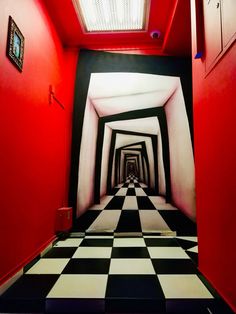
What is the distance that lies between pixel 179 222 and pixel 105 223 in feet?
3.99

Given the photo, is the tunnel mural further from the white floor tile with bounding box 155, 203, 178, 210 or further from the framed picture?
the framed picture

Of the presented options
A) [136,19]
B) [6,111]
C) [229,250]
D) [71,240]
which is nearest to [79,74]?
[136,19]

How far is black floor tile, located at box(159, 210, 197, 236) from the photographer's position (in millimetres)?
3178

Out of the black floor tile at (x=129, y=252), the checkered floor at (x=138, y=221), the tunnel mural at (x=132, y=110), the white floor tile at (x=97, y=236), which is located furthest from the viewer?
the tunnel mural at (x=132, y=110)

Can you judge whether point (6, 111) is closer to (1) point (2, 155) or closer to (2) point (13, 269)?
(1) point (2, 155)

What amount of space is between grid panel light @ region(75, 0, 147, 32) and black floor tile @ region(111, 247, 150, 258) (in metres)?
3.09

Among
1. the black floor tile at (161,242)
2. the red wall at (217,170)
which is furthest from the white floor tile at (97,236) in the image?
the red wall at (217,170)

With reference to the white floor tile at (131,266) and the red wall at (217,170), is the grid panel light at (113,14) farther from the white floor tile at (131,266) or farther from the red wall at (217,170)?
the white floor tile at (131,266)

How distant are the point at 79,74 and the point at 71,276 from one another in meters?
2.90

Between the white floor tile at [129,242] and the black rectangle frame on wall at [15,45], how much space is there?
7.84 feet

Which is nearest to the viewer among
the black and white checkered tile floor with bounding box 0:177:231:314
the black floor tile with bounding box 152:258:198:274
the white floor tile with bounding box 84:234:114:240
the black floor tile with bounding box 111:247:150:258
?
the black and white checkered tile floor with bounding box 0:177:231:314

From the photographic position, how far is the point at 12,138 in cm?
183

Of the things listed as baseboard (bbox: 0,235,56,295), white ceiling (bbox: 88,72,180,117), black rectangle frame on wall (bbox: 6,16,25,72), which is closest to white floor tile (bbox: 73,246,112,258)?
baseboard (bbox: 0,235,56,295)

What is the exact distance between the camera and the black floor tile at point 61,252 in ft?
7.86
